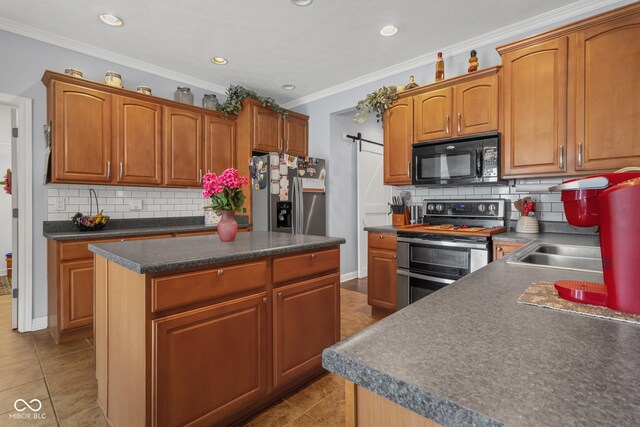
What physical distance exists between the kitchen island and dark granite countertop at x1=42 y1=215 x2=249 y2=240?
4.02 ft

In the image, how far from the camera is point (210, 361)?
4.90ft

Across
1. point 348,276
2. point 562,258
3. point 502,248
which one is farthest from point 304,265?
point 348,276

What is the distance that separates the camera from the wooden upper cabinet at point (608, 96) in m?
2.15

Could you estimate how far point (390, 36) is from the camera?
307 centimetres

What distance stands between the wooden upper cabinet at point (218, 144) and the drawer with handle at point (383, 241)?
2086mm

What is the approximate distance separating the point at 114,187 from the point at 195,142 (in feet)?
3.24

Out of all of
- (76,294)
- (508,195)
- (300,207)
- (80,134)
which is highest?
(80,134)

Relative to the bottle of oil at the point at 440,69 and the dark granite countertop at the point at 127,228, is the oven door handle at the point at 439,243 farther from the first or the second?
the dark granite countertop at the point at 127,228

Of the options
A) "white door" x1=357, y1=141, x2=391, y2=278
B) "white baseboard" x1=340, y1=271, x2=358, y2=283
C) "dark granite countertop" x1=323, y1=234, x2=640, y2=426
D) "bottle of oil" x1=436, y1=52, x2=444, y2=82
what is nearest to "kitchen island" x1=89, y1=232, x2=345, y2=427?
"dark granite countertop" x1=323, y1=234, x2=640, y2=426

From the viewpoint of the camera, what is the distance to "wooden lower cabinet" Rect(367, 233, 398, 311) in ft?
10.2

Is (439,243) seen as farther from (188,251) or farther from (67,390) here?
(67,390)

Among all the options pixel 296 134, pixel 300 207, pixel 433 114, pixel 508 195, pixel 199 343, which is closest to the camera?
pixel 199 343

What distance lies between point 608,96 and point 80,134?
4.28 metres

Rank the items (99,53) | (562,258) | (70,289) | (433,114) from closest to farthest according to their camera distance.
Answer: (562,258)
(70,289)
(433,114)
(99,53)
